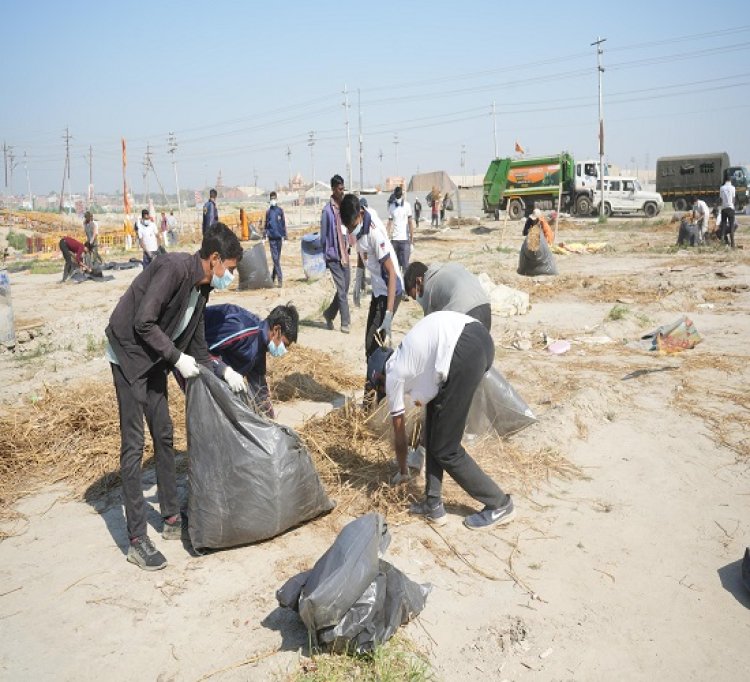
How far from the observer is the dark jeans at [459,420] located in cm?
341

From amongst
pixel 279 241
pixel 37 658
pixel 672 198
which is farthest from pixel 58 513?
pixel 672 198

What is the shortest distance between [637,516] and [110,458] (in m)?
3.46

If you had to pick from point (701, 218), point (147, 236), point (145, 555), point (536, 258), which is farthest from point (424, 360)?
point (701, 218)

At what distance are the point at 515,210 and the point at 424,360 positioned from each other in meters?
29.4

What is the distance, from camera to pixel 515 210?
31391mm

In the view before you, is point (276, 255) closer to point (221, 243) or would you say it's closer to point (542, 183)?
point (221, 243)

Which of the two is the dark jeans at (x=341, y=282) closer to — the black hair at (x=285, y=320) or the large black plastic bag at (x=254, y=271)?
the large black plastic bag at (x=254, y=271)

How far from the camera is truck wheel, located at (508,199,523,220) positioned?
30.9m

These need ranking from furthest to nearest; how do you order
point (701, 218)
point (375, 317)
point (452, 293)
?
point (701, 218)
point (375, 317)
point (452, 293)

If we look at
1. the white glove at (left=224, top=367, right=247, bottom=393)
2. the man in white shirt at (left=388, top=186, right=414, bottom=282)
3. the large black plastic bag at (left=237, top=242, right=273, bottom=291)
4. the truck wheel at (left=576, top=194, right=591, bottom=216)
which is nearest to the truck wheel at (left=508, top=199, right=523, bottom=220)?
the truck wheel at (left=576, top=194, right=591, bottom=216)

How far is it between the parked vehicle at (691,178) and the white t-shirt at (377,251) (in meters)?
29.7

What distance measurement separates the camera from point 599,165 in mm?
31125

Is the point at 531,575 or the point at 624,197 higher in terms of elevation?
the point at 624,197

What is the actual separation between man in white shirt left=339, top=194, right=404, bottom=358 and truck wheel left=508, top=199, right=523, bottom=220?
2670 cm
